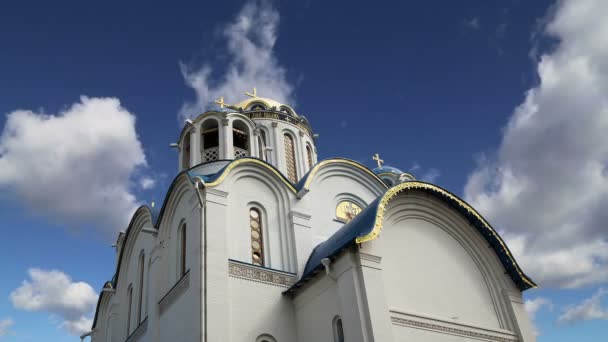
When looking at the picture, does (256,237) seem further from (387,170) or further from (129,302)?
(387,170)

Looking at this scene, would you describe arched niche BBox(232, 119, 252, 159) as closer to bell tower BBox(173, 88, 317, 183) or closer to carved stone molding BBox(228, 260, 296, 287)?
bell tower BBox(173, 88, 317, 183)

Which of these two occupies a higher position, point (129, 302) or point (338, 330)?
point (129, 302)

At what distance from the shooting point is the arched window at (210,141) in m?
14.6

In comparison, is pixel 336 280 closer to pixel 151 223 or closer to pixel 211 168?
pixel 211 168

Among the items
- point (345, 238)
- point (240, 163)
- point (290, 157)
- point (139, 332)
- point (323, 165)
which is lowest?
point (139, 332)

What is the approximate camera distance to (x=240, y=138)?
50.2 ft

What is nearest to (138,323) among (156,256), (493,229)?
(156,256)

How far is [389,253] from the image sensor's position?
1072 cm

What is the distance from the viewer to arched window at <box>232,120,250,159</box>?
14.8 metres

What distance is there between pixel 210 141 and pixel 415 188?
639 centimetres

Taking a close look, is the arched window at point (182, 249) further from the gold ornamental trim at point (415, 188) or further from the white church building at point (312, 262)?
the gold ornamental trim at point (415, 188)

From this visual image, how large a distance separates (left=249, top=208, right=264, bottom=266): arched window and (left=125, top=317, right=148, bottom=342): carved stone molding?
3.11 m

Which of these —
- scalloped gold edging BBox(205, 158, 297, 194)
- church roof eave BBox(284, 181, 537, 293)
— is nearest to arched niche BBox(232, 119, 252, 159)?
scalloped gold edging BBox(205, 158, 297, 194)

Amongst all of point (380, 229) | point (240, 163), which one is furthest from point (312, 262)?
point (240, 163)
